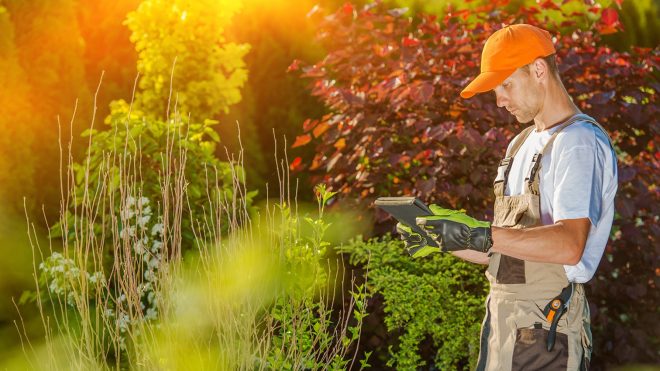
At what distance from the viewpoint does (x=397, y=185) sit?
5.69 meters

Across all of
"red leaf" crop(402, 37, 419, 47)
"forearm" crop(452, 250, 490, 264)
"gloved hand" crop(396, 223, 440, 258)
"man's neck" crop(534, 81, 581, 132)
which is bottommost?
"forearm" crop(452, 250, 490, 264)

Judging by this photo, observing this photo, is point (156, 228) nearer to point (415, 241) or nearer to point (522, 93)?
point (415, 241)

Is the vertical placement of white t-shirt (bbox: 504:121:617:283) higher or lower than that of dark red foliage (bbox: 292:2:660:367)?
higher

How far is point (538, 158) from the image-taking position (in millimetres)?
2834

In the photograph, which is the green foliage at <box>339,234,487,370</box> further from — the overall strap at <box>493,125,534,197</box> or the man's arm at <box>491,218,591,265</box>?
the man's arm at <box>491,218,591,265</box>

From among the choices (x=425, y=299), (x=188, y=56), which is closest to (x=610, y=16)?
(x=425, y=299)

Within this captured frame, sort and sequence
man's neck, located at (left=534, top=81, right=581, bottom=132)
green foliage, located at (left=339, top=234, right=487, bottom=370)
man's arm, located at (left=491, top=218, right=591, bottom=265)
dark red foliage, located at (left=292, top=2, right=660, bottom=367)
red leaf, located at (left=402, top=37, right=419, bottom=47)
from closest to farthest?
1. man's arm, located at (left=491, top=218, right=591, bottom=265)
2. man's neck, located at (left=534, top=81, right=581, bottom=132)
3. green foliage, located at (left=339, top=234, right=487, bottom=370)
4. dark red foliage, located at (left=292, top=2, right=660, bottom=367)
5. red leaf, located at (left=402, top=37, right=419, bottom=47)

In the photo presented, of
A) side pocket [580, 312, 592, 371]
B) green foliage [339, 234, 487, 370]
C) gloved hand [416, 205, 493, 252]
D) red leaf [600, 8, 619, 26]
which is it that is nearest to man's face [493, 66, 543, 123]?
gloved hand [416, 205, 493, 252]

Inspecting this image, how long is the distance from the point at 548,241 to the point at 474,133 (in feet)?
8.82

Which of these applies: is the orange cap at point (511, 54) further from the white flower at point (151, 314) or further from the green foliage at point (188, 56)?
the green foliage at point (188, 56)

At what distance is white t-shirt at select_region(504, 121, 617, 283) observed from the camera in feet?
8.80

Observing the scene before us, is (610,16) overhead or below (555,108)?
below

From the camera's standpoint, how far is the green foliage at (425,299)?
5.21m

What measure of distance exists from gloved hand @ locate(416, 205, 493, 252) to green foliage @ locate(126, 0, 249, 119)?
664cm
